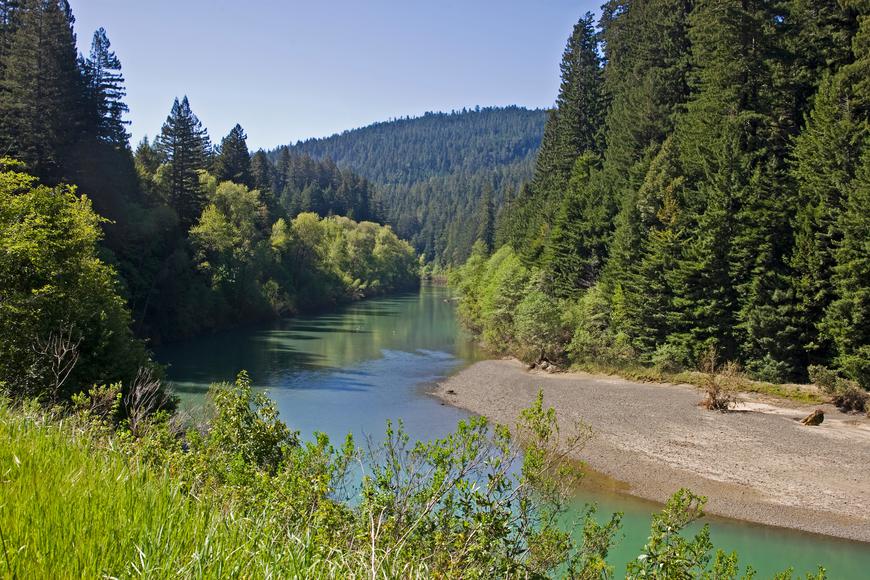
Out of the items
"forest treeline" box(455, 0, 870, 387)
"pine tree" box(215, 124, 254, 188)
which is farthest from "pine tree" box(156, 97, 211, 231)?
"forest treeline" box(455, 0, 870, 387)

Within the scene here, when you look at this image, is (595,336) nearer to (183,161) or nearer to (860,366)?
(860,366)

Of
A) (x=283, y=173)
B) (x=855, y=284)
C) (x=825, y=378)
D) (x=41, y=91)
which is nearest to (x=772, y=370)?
(x=825, y=378)

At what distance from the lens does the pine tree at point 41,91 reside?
40594 mm

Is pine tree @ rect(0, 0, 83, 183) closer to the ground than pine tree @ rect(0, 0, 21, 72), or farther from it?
closer to the ground

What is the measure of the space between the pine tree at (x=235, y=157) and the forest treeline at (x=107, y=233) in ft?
0.60

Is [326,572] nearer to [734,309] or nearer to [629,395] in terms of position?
[629,395]

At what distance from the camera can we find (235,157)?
3179 inches

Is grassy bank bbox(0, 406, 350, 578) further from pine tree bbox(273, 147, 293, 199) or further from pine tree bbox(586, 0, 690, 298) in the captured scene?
pine tree bbox(273, 147, 293, 199)

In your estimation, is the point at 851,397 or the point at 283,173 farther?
the point at 283,173

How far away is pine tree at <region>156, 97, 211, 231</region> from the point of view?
188ft

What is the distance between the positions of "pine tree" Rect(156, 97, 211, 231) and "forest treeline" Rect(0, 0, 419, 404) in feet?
0.36

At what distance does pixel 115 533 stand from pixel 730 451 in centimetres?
2482

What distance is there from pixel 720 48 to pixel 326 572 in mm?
40612

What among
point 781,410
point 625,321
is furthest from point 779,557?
point 625,321
